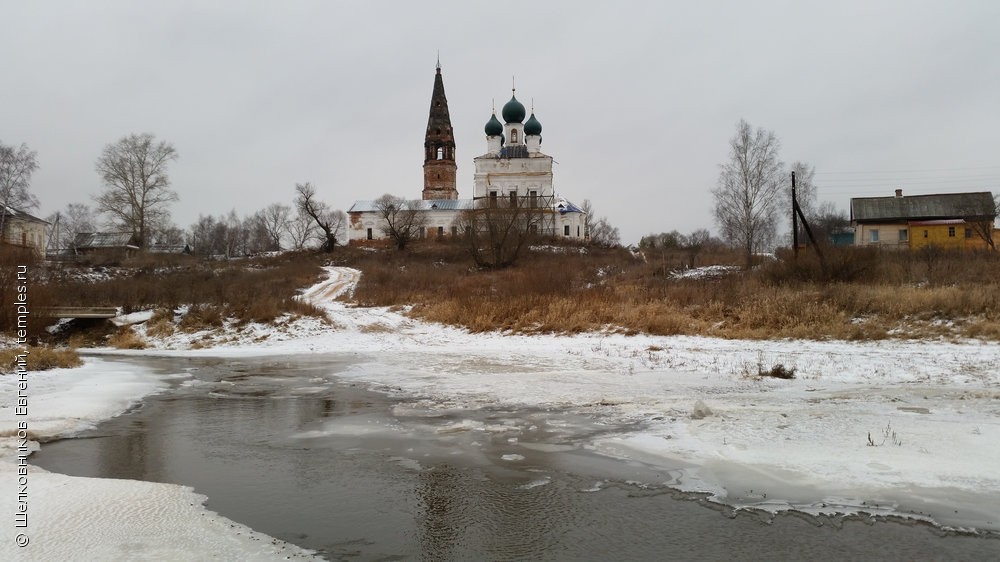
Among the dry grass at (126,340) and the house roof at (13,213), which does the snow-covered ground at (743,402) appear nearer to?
the dry grass at (126,340)

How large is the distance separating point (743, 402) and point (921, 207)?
1957 inches

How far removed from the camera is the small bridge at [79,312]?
2131 centimetres

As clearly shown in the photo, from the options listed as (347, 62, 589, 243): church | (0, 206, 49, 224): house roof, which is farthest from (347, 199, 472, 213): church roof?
(0, 206, 49, 224): house roof

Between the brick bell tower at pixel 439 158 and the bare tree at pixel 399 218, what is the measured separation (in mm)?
8071

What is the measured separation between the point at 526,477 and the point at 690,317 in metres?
14.6

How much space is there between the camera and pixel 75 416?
9.30m

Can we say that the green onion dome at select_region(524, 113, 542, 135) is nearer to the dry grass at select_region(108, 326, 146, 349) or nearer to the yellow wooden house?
the yellow wooden house

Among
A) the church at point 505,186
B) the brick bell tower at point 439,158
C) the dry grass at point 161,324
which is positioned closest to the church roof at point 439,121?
the brick bell tower at point 439,158

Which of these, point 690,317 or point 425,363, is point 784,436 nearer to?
point 425,363

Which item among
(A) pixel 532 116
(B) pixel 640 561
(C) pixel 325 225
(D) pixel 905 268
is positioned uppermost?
(A) pixel 532 116

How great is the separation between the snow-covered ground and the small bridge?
3.25 metres

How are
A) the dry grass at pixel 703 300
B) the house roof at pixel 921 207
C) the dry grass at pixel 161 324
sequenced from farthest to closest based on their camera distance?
the house roof at pixel 921 207 → the dry grass at pixel 161 324 → the dry grass at pixel 703 300

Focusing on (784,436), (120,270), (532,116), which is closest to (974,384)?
(784,436)

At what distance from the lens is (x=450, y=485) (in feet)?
20.4
